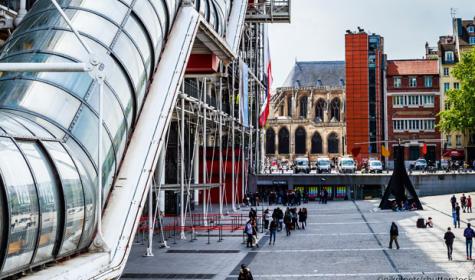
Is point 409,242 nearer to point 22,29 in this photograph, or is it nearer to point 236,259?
point 236,259

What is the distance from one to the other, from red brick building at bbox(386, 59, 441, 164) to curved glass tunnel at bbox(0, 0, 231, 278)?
65.2m

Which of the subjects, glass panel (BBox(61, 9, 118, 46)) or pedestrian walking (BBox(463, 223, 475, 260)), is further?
pedestrian walking (BBox(463, 223, 475, 260))

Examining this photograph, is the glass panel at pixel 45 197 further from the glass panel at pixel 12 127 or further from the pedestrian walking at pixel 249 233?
the pedestrian walking at pixel 249 233

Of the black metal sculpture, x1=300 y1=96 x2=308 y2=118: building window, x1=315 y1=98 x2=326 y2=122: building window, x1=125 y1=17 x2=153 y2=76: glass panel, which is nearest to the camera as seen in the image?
x1=125 y1=17 x2=153 y2=76: glass panel

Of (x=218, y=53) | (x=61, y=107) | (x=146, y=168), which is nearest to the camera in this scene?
(x=61, y=107)

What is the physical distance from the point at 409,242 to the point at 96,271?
17.8 m

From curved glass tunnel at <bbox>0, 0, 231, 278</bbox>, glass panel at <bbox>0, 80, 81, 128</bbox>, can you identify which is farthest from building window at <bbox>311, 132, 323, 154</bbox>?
glass panel at <bbox>0, 80, 81, 128</bbox>

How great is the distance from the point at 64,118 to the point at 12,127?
164 cm

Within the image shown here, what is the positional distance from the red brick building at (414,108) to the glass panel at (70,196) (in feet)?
230

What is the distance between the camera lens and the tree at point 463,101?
2409 inches

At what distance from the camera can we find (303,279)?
16.5m

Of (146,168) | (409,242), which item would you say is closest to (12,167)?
(146,168)

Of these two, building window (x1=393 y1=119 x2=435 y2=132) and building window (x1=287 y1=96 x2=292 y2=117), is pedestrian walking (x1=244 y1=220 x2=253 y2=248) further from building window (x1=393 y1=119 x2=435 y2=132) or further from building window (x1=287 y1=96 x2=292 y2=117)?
building window (x1=287 y1=96 x2=292 y2=117)

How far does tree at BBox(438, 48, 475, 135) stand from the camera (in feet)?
201
